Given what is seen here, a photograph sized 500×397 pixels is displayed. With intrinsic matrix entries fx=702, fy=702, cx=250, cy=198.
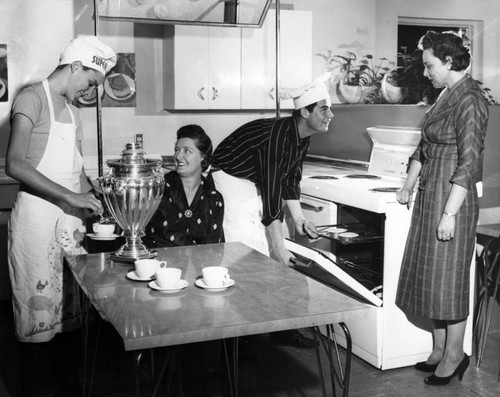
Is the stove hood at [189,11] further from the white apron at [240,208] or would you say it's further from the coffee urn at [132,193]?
the coffee urn at [132,193]

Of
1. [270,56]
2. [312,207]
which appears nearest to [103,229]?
[312,207]

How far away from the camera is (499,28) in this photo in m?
6.16

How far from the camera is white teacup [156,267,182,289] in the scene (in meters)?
2.29

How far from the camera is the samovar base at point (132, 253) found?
2.72 m

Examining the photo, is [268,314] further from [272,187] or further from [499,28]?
[499,28]

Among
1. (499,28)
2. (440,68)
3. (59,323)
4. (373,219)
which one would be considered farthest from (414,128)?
(499,28)

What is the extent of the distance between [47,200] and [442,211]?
1.77m

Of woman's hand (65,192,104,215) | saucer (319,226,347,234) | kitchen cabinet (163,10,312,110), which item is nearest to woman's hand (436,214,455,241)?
saucer (319,226,347,234)

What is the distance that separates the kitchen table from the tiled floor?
0.65 m

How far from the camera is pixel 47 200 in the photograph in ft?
10.4

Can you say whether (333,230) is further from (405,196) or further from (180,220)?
(180,220)

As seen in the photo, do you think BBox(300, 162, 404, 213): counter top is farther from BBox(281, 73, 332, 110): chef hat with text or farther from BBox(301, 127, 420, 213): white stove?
BBox(281, 73, 332, 110): chef hat with text

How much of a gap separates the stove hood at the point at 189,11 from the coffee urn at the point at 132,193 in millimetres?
1188

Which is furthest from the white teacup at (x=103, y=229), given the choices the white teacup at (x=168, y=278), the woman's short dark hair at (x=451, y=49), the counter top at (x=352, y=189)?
the woman's short dark hair at (x=451, y=49)
